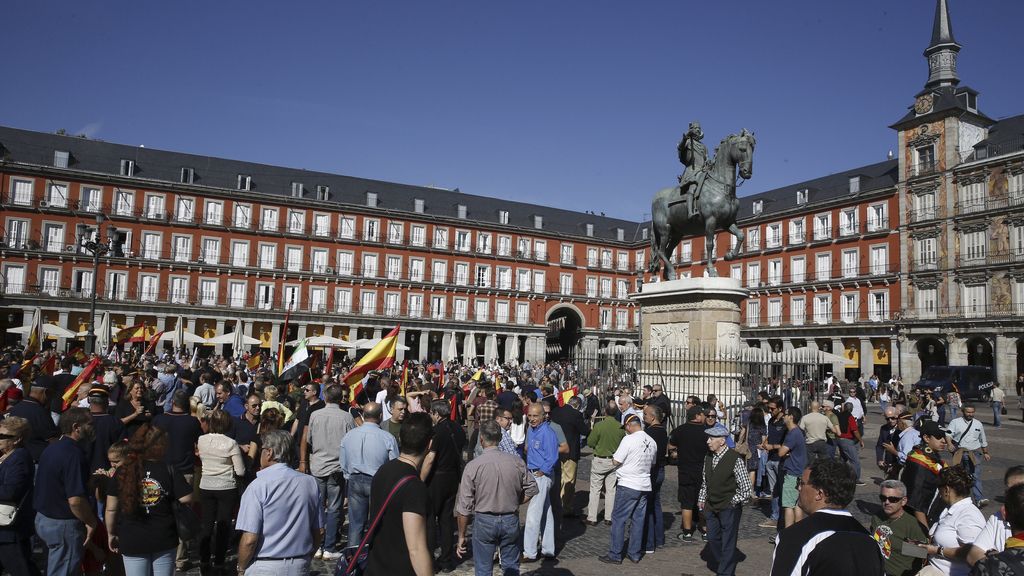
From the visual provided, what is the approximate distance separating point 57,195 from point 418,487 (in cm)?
5105

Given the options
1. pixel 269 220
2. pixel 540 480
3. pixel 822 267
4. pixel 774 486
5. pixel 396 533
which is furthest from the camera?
pixel 269 220

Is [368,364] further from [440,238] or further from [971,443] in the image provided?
[440,238]

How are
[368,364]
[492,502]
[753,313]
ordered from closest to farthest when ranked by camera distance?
[492,502] < [368,364] < [753,313]

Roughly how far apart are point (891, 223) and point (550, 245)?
26.2 meters

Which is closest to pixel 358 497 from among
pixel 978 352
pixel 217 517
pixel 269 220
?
pixel 217 517

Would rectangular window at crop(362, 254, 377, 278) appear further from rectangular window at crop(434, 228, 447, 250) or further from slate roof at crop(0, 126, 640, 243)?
rectangular window at crop(434, 228, 447, 250)

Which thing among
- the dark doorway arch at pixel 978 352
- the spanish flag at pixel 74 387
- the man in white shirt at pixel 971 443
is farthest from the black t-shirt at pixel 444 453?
the dark doorway arch at pixel 978 352

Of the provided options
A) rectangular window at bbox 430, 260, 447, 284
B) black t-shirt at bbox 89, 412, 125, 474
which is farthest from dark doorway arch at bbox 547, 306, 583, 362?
black t-shirt at bbox 89, 412, 125, 474

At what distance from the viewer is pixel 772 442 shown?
921cm

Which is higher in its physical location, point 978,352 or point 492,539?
point 978,352

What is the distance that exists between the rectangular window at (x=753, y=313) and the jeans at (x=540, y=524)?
156ft

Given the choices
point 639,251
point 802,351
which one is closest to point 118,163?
point 639,251

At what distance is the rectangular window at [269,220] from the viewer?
50344 mm

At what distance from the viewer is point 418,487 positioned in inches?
142
